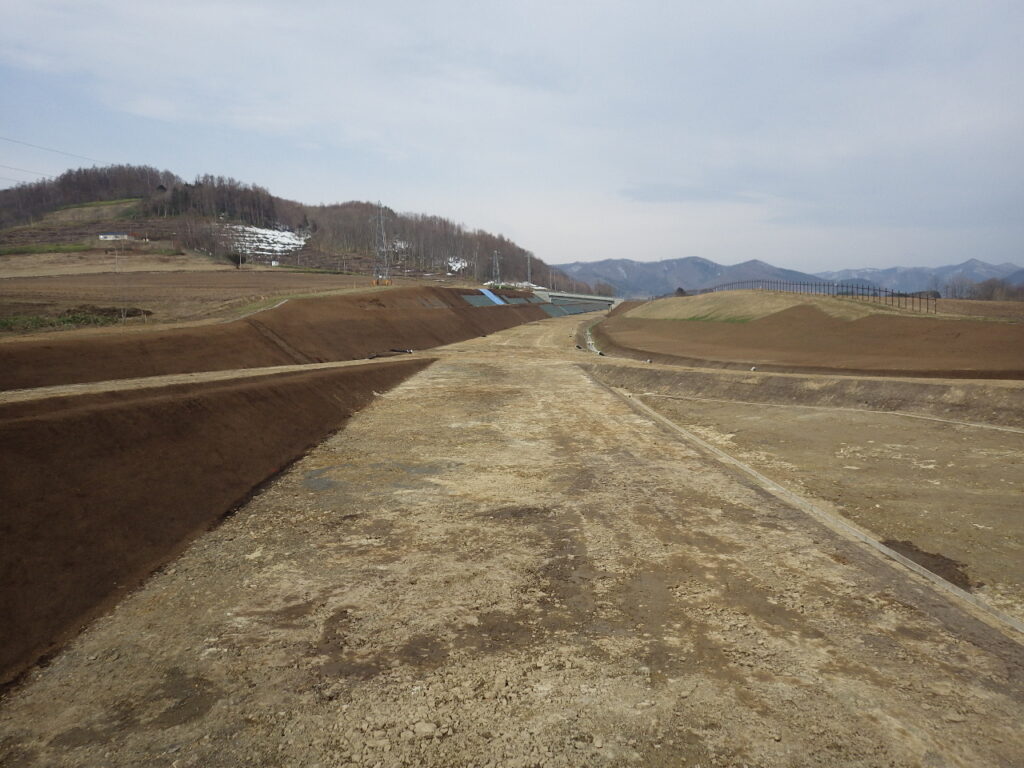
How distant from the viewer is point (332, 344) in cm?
3341

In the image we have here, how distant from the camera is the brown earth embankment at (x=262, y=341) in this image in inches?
706

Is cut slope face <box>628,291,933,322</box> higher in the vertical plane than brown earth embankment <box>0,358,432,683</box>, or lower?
higher

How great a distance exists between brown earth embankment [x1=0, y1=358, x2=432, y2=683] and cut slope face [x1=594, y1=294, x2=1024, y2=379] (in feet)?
83.8

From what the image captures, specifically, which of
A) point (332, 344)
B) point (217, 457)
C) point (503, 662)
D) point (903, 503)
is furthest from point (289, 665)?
point (332, 344)

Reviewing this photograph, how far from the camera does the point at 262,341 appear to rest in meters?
28.2

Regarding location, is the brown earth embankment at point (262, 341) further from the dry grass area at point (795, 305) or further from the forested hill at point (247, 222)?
the forested hill at point (247, 222)

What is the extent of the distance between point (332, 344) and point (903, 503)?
29.3 meters

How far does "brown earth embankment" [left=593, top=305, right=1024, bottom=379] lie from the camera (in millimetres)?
24516

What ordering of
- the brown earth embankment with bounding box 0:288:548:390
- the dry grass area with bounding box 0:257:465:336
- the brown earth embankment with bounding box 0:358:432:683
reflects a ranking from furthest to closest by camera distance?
the dry grass area with bounding box 0:257:465:336 < the brown earth embankment with bounding box 0:288:548:390 < the brown earth embankment with bounding box 0:358:432:683

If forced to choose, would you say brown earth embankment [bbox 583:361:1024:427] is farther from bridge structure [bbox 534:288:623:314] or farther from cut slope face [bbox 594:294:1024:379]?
bridge structure [bbox 534:288:623:314]

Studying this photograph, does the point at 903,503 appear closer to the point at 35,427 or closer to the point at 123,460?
the point at 123,460

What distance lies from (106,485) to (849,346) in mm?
34502

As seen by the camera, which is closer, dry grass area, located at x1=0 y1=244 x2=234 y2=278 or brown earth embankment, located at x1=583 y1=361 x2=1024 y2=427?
brown earth embankment, located at x1=583 y1=361 x2=1024 y2=427

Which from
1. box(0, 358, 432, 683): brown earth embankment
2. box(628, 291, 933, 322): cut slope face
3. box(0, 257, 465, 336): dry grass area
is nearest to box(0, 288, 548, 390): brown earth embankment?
box(0, 257, 465, 336): dry grass area
